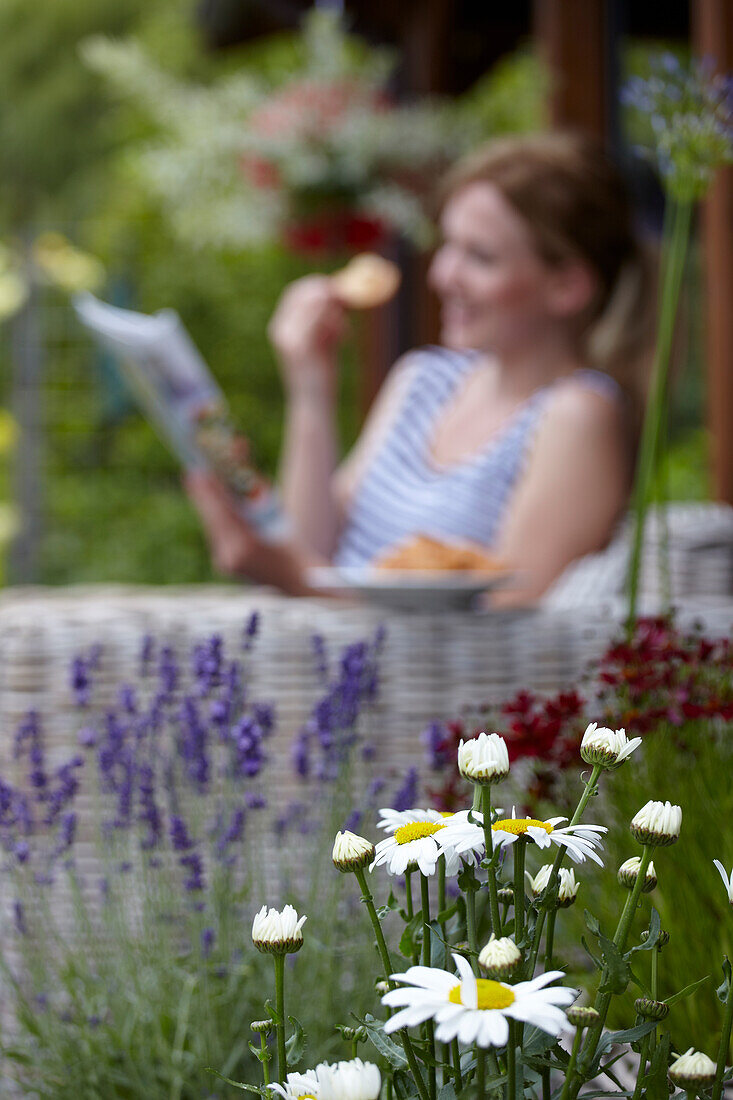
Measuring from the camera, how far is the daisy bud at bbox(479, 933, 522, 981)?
513 millimetres

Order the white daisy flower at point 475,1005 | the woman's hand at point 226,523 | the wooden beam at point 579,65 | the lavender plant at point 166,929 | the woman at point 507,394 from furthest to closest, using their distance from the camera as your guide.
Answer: the wooden beam at point 579,65 < the woman at point 507,394 < the woman's hand at point 226,523 < the lavender plant at point 166,929 < the white daisy flower at point 475,1005

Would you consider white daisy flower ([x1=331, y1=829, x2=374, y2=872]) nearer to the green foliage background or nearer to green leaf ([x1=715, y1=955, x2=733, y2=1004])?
→ green leaf ([x1=715, y1=955, x2=733, y2=1004])

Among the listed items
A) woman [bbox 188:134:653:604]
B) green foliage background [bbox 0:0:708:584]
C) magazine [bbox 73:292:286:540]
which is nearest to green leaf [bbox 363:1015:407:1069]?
magazine [bbox 73:292:286:540]

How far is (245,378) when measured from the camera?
7.37 meters

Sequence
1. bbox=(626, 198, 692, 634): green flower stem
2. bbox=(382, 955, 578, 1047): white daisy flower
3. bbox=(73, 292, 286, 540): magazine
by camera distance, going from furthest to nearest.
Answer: bbox=(73, 292, 286, 540): magazine, bbox=(626, 198, 692, 634): green flower stem, bbox=(382, 955, 578, 1047): white daisy flower

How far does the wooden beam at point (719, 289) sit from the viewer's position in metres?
2.52

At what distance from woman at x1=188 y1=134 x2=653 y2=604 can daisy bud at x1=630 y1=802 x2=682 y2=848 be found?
140 cm

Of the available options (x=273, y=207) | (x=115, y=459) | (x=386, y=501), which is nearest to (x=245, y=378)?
(x=115, y=459)

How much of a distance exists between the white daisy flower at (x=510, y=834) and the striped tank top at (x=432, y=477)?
4.75 ft

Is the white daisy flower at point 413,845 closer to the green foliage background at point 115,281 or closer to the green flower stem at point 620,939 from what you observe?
the green flower stem at point 620,939

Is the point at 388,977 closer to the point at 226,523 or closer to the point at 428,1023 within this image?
the point at 428,1023

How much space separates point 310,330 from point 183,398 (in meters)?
0.81

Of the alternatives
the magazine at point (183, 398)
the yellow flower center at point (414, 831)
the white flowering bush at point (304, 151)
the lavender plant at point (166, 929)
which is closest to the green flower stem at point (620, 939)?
the yellow flower center at point (414, 831)

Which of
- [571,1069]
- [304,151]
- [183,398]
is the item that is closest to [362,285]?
[183,398]
